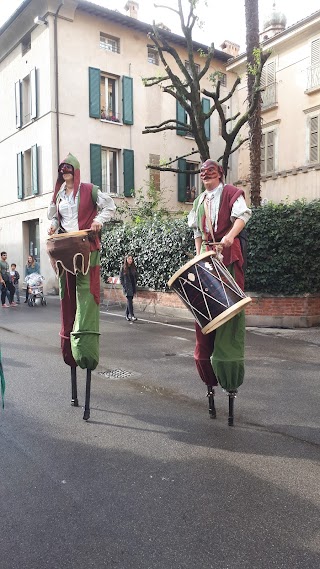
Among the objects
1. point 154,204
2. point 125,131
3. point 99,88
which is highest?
point 99,88

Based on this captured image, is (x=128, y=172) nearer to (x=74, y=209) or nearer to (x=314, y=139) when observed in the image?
(x=314, y=139)

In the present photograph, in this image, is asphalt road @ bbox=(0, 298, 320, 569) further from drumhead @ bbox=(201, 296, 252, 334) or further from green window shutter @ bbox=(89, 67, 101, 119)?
green window shutter @ bbox=(89, 67, 101, 119)

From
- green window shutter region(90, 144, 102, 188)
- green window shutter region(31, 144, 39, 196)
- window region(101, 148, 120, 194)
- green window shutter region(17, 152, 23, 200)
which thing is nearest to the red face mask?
green window shutter region(90, 144, 102, 188)

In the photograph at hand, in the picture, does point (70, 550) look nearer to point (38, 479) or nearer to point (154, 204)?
point (38, 479)

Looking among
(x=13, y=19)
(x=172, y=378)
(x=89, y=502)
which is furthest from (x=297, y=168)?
(x=89, y=502)

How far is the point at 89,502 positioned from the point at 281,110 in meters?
19.2

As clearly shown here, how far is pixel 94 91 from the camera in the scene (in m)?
19.4

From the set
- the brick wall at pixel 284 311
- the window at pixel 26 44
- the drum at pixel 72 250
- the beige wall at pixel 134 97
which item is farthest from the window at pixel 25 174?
the drum at pixel 72 250

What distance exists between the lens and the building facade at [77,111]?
18.8 meters

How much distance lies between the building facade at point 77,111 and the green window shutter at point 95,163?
41 millimetres

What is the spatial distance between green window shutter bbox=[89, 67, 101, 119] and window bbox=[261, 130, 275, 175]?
7.03 m

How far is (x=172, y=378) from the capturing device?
5.77m

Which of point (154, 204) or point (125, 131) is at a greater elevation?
point (125, 131)

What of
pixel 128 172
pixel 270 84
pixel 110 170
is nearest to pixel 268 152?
pixel 270 84
